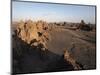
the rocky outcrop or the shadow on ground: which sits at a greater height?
the rocky outcrop

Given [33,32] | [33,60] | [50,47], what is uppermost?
[33,32]

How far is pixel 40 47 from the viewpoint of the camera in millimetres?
2508

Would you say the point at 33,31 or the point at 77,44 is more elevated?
the point at 33,31

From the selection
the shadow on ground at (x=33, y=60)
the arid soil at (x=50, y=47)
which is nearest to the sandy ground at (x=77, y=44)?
the arid soil at (x=50, y=47)

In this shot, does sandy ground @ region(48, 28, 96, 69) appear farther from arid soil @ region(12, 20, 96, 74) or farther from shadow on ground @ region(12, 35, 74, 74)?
shadow on ground @ region(12, 35, 74, 74)

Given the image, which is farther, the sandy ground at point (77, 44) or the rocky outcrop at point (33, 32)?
the sandy ground at point (77, 44)

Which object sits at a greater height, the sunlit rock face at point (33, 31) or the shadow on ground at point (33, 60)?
the sunlit rock face at point (33, 31)

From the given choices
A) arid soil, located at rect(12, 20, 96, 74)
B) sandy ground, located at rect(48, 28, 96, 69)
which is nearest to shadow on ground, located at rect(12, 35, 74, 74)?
arid soil, located at rect(12, 20, 96, 74)

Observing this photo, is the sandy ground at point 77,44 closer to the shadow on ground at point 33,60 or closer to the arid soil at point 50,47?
the arid soil at point 50,47

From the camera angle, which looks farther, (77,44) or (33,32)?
(77,44)

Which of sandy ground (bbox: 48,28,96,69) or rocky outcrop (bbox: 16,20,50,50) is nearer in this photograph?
rocky outcrop (bbox: 16,20,50,50)

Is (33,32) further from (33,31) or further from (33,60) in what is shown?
(33,60)

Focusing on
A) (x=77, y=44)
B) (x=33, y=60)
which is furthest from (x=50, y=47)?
(x=77, y=44)

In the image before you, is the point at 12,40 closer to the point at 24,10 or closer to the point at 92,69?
the point at 24,10
